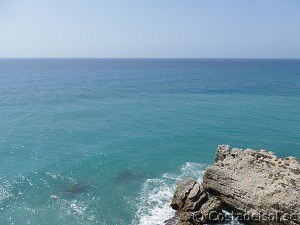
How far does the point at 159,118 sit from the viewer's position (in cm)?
7081

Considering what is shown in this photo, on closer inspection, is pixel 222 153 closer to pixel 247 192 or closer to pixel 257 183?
pixel 257 183

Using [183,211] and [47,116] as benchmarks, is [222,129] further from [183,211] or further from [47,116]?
[47,116]

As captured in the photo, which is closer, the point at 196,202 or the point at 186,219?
the point at 186,219

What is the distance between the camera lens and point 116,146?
179 feet

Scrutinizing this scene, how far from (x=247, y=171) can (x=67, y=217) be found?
21687 mm

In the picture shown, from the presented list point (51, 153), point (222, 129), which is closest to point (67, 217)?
point (51, 153)

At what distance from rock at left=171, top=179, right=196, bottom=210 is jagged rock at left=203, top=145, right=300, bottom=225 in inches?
88.1

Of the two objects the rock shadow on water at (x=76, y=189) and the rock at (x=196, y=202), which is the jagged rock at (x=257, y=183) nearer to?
the rock at (x=196, y=202)

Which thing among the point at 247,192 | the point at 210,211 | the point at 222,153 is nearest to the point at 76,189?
the point at 210,211

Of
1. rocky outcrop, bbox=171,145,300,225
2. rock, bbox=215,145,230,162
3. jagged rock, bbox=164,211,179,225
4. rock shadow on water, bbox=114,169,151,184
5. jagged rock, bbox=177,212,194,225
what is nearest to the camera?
rocky outcrop, bbox=171,145,300,225

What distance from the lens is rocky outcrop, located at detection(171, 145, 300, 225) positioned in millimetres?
28859

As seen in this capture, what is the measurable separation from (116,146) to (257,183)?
2930cm

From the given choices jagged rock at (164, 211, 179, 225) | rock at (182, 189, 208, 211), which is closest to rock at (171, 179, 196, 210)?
→ rock at (182, 189, 208, 211)

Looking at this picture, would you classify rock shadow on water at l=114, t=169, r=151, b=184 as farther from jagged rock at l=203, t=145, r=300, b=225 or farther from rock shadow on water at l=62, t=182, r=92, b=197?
jagged rock at l=203, t=145, r=300, b=225
